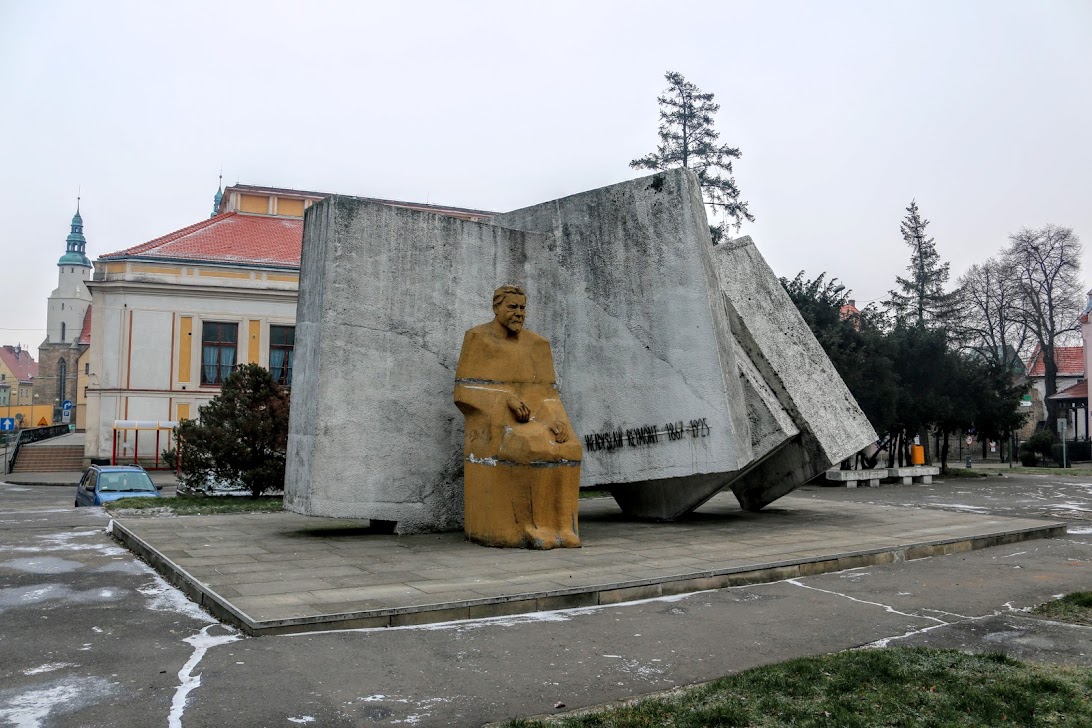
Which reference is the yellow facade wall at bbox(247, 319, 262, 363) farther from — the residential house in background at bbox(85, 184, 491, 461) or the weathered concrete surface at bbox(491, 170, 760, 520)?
the weathered concrete surface at bbox(491, 170, 760, 520)

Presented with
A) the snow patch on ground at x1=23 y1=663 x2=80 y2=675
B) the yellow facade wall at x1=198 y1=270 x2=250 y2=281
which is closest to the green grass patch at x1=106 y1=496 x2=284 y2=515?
the snow patch on ground at x1=23 y1=663 x2=80 y2=675

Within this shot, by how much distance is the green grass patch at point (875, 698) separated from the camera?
4.07m

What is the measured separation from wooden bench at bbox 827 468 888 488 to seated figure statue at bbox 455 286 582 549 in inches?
577

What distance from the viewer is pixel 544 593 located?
262 inches

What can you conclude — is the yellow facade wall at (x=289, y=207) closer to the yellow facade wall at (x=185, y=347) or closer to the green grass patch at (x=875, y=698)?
the yellow facade wall at (x=185, y=347)

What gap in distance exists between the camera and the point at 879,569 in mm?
8711

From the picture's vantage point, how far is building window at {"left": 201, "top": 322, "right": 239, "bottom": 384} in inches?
1215

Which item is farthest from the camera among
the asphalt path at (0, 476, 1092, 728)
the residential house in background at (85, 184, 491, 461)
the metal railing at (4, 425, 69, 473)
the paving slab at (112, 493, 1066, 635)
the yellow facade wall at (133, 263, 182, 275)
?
the metal railing at (4, 425, 69, 473)

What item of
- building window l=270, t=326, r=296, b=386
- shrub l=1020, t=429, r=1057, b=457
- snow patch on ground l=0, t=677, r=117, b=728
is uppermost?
building window l=270, t=326, r=296, b=386

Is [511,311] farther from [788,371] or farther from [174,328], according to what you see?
[174,328]

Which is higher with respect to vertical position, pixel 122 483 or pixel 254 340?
pixel 254 340

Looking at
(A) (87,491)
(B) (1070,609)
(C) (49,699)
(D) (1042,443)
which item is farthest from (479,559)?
(D) (1042,443)

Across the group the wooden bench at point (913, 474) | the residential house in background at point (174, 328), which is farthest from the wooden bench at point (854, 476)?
the residential house in background at point (174, 328)

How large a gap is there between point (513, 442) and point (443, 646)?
3678 mm
